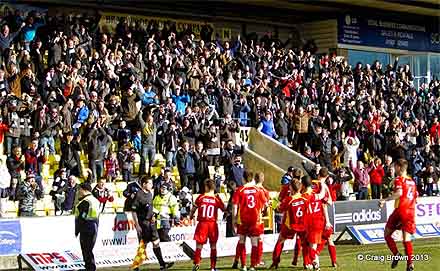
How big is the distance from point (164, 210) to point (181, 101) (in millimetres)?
7586

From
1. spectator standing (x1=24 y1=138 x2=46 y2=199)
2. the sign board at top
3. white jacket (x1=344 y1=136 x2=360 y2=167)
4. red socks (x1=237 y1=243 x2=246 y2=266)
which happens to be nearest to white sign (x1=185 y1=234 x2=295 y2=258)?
red socks (x1=237 y1=243 x2=246 y2=266)

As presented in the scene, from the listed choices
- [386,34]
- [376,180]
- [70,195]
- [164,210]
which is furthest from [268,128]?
[386,34]

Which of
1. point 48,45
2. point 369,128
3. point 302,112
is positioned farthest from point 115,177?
point 369,128

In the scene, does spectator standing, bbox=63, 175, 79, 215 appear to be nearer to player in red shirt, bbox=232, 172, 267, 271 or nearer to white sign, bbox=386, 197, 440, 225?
player in red shirt, bbox=232, 172, 267, 271

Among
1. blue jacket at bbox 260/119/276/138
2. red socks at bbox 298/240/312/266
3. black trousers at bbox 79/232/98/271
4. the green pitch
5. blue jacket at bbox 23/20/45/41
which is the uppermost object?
blue jacket at bbox 23/20/45/41

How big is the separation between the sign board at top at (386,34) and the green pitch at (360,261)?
18407 mm

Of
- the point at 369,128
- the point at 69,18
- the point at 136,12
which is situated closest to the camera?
the point at 69,18

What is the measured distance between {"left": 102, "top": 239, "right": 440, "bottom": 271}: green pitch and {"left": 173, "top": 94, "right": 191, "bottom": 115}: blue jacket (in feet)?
21.9

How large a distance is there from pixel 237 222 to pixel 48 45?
10.0 meters

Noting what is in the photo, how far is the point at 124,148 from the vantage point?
23.5 meters

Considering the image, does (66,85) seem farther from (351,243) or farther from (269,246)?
(351,243)

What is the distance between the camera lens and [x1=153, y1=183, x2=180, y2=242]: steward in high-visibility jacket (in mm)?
19422

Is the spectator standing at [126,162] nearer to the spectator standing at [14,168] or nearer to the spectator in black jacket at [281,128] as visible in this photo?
the spectator standing at [14,168]

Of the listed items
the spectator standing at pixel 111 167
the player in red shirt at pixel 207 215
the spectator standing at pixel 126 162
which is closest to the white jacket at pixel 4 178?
the spectator standing at pixel 111 167
